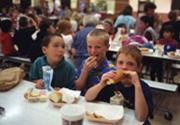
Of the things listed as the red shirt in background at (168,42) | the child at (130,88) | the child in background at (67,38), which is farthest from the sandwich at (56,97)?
the red shirt in background at (168,42)

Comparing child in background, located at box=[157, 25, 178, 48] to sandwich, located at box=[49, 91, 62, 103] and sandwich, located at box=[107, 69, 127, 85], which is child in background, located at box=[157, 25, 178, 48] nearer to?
sandwich, located at box=[107, 69, 127, 85]

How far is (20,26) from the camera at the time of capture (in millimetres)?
5230

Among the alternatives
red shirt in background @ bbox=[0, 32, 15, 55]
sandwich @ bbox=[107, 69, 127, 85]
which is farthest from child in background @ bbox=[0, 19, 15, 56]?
sandwich @ bbox=[107, 69, 127, 85]

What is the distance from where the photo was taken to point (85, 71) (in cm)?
214

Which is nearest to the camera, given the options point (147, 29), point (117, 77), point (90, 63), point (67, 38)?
point (117, 77)

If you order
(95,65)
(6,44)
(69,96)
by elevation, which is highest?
(95,65)

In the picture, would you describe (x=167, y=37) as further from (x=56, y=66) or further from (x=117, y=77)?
(x=117, y=77)

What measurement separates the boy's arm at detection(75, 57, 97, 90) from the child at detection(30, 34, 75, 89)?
0.11 meters

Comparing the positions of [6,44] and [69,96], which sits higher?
[69,96]

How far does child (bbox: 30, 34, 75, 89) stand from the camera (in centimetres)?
234

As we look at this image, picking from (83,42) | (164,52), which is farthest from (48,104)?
(164,52)

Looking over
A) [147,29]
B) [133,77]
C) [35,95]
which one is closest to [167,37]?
[147,29]

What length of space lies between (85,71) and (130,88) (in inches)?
17.0

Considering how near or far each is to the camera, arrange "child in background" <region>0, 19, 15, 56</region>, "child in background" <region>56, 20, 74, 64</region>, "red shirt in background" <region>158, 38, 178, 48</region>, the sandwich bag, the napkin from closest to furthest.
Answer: the napkin, the sandwich bag, "child in background" <region>56, 20, 74, 64</region>, "red shirt in background" <region>158, 38, 178, 48</region>, "child in background" <region>0, 19, 15, 56</region>
